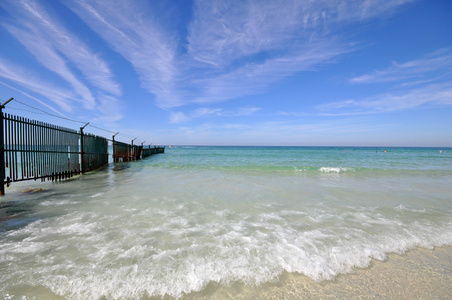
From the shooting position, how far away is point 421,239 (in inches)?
137

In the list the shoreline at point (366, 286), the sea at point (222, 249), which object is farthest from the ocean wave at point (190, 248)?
the shoreline at point (366, 286)

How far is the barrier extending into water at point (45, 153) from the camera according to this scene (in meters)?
6.30

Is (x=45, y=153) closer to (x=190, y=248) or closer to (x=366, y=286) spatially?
(x=190, y=248)

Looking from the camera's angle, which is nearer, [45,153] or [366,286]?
[366,286]

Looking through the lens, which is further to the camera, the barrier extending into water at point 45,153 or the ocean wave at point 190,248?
the barrier extending into water at point 45,153

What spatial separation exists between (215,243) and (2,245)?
3.36 m

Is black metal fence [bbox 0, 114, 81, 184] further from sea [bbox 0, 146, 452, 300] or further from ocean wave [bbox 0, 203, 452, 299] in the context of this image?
ocean wave [bbox 0, 203, 452, 299]

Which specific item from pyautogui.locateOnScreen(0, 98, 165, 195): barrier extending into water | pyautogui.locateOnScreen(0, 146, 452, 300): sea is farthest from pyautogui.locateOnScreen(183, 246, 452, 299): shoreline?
pyautogui.locateOnScreen(0, 98, 165, 195): barrier extending into water

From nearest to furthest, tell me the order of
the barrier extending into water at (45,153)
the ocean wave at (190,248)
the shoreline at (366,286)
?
the shoreline at (366,286) → the ocean wave at (190,248) → the barrier extending into water at (45,153)

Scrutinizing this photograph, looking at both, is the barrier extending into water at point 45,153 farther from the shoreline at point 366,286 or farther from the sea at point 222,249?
the shoreline at point 366,286

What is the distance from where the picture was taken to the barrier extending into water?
6.30 metres

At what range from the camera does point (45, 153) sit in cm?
779

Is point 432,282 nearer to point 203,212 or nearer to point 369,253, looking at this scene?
point 369,253

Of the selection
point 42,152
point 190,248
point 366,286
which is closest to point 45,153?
point 42,152
